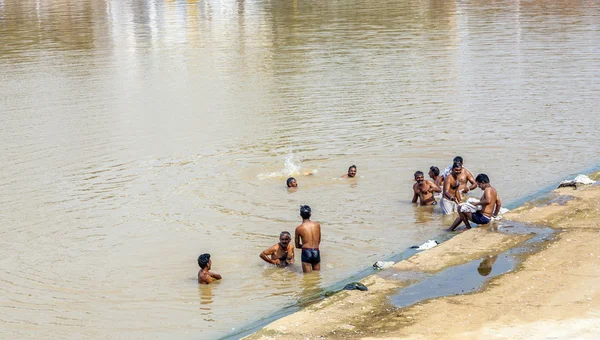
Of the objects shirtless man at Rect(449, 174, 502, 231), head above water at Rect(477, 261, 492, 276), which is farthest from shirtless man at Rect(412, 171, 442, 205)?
head above water at Rect(477, 261, 492, 276)

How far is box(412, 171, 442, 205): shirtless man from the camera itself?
1806cm

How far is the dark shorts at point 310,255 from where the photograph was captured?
1472 centimetres

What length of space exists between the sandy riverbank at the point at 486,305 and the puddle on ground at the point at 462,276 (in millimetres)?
157

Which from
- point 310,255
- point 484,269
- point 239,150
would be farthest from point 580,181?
point 239,150

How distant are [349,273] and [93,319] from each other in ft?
13.8

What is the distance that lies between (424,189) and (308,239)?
4.26m

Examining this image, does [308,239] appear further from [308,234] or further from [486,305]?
[486,305]

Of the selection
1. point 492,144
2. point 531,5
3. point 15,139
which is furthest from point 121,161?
point 531,5

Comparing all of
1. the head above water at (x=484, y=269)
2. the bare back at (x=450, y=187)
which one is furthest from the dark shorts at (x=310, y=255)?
the bare back at (x=450, y=187)

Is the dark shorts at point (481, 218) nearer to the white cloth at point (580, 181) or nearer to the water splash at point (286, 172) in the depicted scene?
the white cloth at point (580, 181)

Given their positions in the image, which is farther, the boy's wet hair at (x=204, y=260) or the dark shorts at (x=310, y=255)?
the dark shorts at (x=310, y=255)

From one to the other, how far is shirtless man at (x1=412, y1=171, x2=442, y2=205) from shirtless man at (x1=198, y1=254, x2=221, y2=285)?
17.4 ft

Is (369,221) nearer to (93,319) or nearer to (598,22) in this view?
(93,319)

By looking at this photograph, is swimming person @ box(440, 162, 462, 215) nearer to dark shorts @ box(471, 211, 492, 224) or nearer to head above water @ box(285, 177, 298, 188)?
dark shorts @ box(471, 211, 492, 224)
